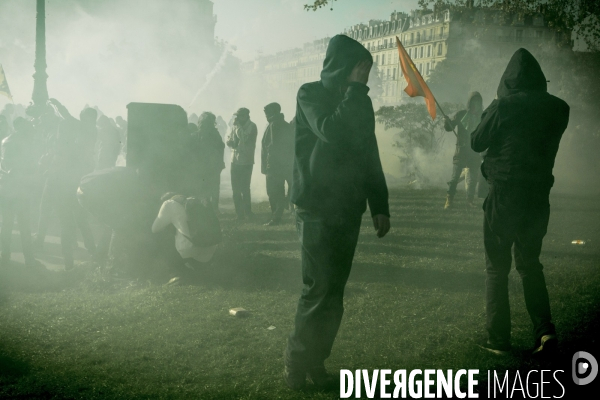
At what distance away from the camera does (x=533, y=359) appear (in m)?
4.27

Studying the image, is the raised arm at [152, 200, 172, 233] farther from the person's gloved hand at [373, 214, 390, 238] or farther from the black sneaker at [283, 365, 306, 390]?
the person's gloved hand at [373, 214, 390, 238]

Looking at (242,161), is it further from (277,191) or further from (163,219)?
(163,219)

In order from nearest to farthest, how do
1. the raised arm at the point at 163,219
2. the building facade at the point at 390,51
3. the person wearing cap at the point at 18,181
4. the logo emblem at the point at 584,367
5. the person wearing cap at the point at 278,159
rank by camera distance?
the logo emblem at the point at 584,367, the raised arm at the point at 163,219, the person wearing cap at the point at 18,181, the person wearing cap at the point at 278,159, the building facade at the point at 390,51

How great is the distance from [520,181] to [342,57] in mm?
1754

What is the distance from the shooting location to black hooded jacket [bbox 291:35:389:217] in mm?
3428

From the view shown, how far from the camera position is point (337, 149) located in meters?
3.51

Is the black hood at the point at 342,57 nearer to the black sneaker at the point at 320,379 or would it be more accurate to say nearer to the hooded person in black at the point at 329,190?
the hooded person in black at the point at 329,190

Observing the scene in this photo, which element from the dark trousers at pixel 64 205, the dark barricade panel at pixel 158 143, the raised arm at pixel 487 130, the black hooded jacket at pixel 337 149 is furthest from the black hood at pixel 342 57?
the dark trousers at pixel 64 205

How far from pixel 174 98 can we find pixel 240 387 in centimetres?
3937

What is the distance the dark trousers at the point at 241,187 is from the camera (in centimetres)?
1158

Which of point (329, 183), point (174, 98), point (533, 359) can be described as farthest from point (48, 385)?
point (174, 98)

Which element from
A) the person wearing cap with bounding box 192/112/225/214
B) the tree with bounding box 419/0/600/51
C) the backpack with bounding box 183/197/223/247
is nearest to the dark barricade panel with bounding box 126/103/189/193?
the backpack with bounding box 183/197/223/247

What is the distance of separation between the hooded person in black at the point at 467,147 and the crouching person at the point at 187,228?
578cm

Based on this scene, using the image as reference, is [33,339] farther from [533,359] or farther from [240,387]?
[533,359]
